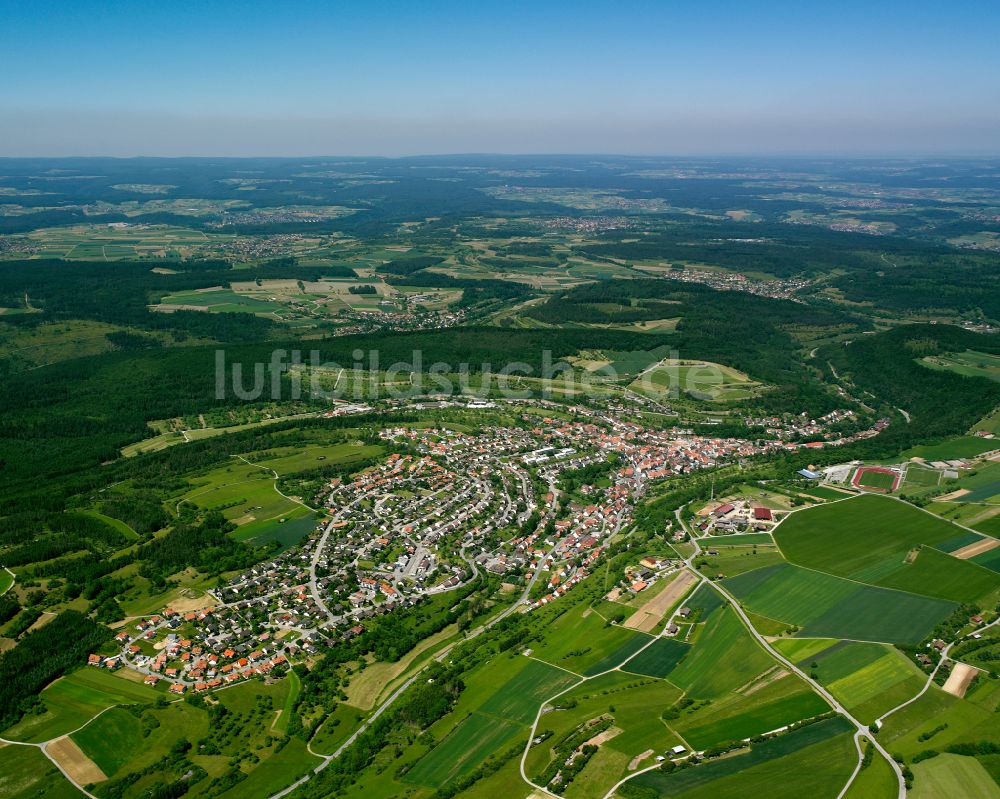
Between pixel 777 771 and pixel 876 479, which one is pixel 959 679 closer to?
pixel 777 771

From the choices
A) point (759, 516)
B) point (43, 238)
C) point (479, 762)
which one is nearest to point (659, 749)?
point (479, 762)

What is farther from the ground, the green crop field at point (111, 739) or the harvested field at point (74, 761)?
the green crop field at point (111, 739)

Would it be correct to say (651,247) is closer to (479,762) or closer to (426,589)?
(426,589)

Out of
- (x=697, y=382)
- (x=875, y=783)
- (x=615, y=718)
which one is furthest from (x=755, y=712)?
(x=697, y=382)

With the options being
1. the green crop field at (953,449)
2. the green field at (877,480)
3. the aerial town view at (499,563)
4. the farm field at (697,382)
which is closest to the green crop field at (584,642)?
the aerial town view at (499,563)

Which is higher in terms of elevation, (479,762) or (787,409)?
(787,409)

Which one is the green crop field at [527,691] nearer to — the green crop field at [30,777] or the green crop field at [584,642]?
the green crop field at [584,642]

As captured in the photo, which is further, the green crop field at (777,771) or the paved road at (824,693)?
the paved road at (824,693)

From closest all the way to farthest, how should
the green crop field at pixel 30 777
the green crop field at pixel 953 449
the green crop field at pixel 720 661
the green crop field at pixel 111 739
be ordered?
the green crop field at pixel 30 777 → the green crop field at pixel 111 739 → the green crop field at pixel 720 661 → the green crop field at pixel 953 449
